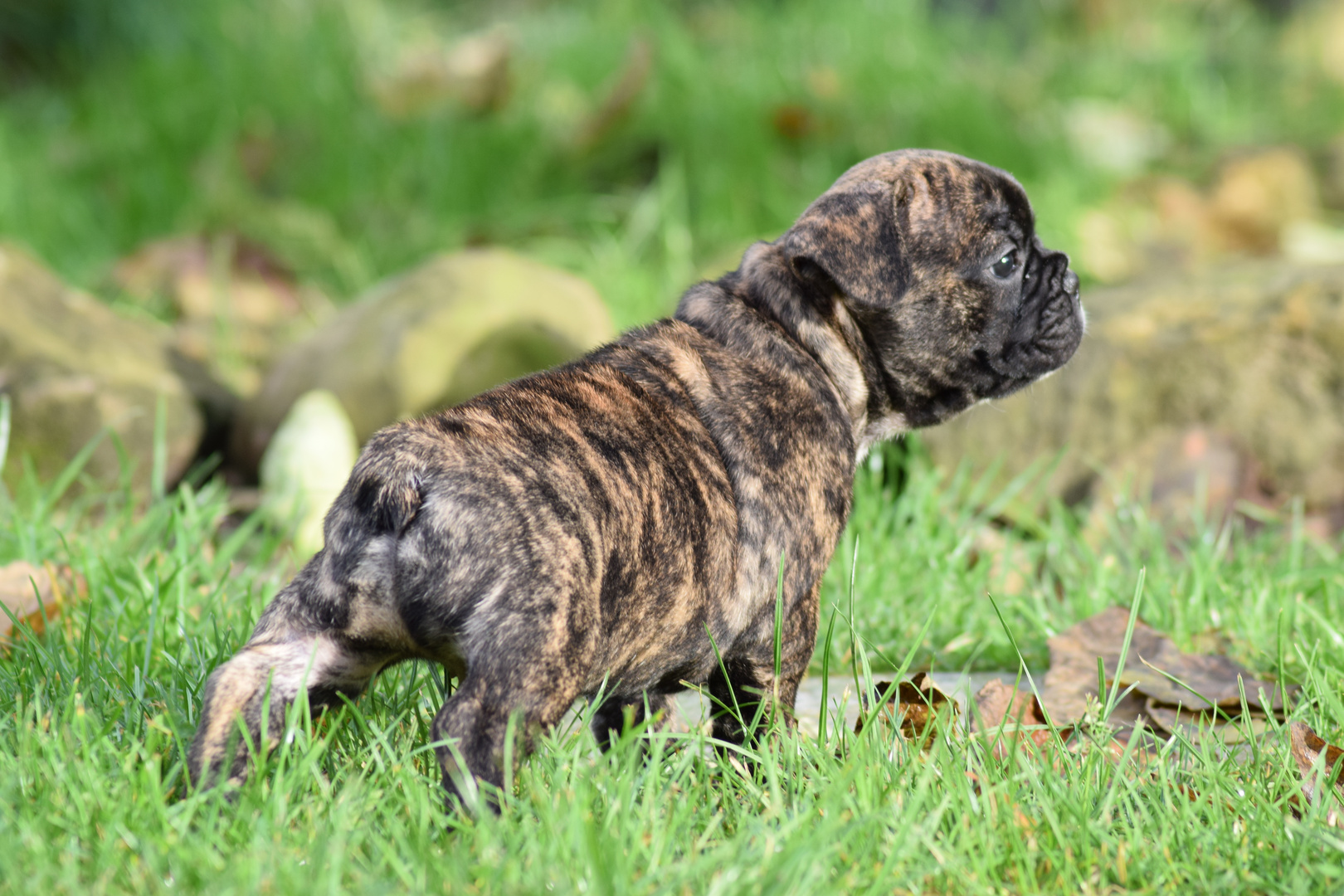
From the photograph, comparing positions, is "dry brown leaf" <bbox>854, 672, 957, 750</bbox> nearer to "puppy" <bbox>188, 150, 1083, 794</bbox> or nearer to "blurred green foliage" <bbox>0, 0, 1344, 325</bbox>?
"puppy" <bbox>188, 150, 1083, 794</bbox>

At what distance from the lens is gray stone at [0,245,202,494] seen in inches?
202

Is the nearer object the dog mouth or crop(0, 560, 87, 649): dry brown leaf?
the dog mouth

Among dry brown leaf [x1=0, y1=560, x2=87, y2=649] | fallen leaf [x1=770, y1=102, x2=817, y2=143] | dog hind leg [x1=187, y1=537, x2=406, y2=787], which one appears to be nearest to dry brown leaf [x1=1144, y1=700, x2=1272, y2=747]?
dog hind leg [x1=187, y1=537, x2=406, y2=787]

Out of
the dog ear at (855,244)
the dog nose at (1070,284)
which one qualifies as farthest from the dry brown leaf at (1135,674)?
the dog ear at (855,244)

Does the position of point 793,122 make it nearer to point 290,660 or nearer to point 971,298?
point 971,298

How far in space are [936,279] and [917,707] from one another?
3.47 ft

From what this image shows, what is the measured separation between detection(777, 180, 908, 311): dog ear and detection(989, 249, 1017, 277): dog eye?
1.04 ft

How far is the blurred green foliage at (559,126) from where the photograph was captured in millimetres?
7461

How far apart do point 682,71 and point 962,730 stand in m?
6.45

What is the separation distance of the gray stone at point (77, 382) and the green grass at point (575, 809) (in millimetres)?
1884

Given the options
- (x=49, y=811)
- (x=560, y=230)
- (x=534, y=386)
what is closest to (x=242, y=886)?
(x=49, y=811)

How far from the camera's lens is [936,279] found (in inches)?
128

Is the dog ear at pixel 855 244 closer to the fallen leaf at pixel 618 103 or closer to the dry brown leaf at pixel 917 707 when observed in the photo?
the dry brown leaf at pixel 917 707

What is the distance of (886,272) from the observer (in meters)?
3.12
